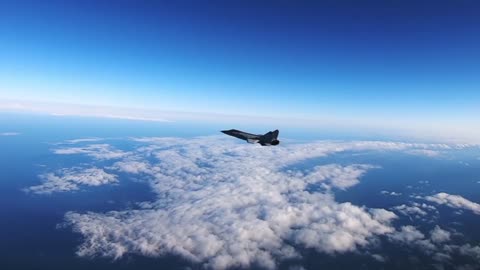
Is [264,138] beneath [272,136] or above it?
beneath

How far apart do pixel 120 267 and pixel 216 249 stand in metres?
31.5

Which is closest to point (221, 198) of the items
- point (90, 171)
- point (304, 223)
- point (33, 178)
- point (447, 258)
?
point (304, 223)

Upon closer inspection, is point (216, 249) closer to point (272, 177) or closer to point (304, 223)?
point (304, 223)

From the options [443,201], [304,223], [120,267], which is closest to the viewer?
[120,267]

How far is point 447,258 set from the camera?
92.1 metres

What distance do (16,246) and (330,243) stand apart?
112 metres

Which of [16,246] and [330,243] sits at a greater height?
[330,243]

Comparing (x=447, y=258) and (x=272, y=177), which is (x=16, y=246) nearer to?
(x=272, y=177)

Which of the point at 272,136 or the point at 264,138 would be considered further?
the point at 264,138

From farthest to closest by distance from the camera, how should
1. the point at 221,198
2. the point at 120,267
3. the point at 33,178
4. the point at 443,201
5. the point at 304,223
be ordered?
the point at 33,178
the point at 443,201
the point at 221,198
the point at 304,223
the point at 120,267

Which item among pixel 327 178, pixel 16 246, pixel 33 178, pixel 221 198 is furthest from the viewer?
pixel 327 178

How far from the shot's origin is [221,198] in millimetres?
136875

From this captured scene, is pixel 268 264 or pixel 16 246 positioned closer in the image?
pixel 268 264

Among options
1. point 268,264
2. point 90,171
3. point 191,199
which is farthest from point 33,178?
point 268,264
